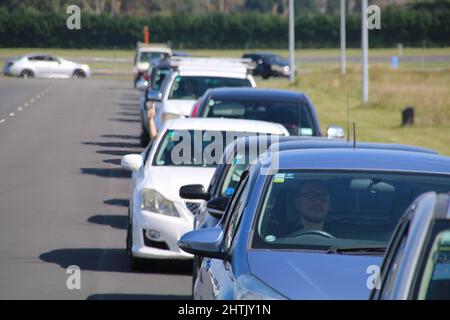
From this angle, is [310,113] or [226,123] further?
[310,113]

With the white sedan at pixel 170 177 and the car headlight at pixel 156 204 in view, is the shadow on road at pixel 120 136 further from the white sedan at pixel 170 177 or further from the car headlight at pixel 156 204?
the car headlight at pixel 156 204

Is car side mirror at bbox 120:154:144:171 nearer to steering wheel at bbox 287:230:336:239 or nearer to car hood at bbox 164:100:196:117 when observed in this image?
steering wheel at bbox 287:230:336:239

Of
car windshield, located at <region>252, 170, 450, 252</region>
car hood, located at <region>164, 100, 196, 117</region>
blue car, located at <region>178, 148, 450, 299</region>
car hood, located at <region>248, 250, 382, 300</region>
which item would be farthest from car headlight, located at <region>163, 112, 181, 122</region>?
car hood, located at <region>248, 250, 382, 300</region>

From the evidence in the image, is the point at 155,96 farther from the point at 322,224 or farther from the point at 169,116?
the point at 322,224

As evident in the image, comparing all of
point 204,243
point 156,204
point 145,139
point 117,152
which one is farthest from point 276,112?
point 145,139

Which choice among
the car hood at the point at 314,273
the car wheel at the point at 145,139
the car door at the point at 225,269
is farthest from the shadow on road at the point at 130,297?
the car wheel at the point at 145,139

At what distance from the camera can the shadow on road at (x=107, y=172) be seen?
21953 millimetres

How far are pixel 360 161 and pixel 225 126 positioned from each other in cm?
622

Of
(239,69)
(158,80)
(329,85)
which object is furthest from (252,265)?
(329,85)

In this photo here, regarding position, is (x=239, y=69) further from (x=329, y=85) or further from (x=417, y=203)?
(x=329, y=85)

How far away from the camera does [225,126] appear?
1388cm

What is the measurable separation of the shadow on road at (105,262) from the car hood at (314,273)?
5.60m
